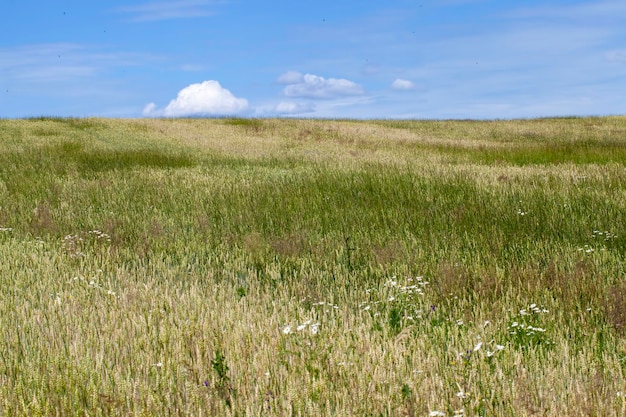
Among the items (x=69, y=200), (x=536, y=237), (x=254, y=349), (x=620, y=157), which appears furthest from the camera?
(x=620, y=157)

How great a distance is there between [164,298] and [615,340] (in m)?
3.34

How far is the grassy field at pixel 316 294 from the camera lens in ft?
9.95

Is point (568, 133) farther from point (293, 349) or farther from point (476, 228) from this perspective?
point (293, 349)

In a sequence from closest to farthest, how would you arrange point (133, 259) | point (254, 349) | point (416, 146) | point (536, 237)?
point (254, 349), point (133, 259), point (536, 237), point (416, 146)

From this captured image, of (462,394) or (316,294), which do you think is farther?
(316,294)

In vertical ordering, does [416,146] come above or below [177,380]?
above

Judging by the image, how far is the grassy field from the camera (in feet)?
9.95

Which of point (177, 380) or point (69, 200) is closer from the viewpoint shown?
point (177, 380)

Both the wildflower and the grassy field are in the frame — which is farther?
the grassy field

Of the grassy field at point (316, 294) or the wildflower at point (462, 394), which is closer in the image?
the wildflower at point (462, 394)

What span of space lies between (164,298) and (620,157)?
654 inches

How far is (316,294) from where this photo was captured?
510cm

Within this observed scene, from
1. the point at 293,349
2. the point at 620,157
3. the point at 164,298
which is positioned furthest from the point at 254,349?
the point at 620,157

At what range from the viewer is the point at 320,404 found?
2.93 metres
